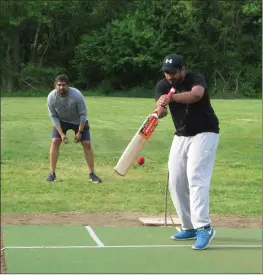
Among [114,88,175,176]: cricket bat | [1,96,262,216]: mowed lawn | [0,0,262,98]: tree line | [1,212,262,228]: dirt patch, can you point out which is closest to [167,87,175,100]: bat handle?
[114,88,175,176]: cricket bat

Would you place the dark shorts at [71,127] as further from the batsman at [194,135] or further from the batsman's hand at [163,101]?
the batsman's hand at [163,101]

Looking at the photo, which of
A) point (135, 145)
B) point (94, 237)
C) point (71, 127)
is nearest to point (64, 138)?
point (71, 127)

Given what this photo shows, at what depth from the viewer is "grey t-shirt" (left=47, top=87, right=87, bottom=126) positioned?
11.7 m

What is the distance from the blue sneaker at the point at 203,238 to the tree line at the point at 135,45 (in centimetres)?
4066

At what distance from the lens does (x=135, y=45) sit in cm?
4997

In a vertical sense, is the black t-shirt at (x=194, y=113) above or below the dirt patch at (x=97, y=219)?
above

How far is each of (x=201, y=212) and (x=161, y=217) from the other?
198 cm

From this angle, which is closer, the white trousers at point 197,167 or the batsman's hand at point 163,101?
the batsman's hand at point 163,101

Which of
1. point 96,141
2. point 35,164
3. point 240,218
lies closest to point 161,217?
point 240,218

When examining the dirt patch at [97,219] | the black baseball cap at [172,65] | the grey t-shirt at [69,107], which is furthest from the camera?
the grey t-shirt at [69,107]

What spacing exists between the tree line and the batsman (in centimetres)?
4046

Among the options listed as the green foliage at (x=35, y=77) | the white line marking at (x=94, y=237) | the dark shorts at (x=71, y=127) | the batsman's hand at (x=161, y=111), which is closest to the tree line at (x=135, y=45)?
the green foliage at (x=35, y=77)

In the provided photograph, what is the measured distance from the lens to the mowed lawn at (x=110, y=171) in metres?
10.2

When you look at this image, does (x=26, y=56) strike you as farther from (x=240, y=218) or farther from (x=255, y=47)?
(x=240, y=218)
